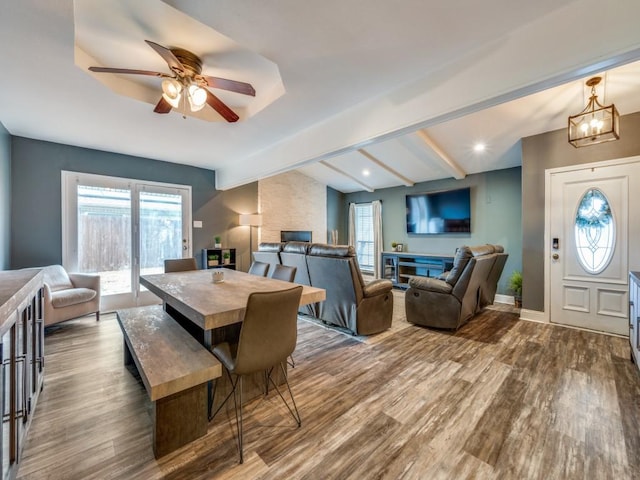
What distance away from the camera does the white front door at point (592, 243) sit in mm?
3229

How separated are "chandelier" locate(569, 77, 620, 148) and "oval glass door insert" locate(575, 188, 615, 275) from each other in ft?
3.14

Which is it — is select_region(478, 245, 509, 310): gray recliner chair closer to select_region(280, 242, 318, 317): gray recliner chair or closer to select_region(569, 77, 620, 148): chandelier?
select_region(569, 77, 620, 148): chandelier

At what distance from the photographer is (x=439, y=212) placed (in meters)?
5.95

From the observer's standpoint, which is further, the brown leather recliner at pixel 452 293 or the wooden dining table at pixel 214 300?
the brown leather recliner at pixel 452 293

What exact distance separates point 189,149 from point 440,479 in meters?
4.68

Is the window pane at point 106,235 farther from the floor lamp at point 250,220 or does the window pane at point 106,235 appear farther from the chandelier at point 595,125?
the chandelier at point 595,125

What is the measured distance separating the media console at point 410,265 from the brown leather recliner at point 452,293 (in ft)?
5.93

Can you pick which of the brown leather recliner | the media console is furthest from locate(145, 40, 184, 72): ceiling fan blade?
the media console

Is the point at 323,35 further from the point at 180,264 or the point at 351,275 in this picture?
the point at 180,264

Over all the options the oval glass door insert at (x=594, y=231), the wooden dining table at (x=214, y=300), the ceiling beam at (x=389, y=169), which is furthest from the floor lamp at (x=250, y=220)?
the oval glass door insert at (x=594, y=231)

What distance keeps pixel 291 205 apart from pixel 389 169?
2640 millimetres

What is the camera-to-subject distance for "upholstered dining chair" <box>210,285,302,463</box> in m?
1.51

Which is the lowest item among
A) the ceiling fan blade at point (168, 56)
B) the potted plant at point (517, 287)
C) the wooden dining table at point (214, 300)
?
the potted plant at point (517, 287)

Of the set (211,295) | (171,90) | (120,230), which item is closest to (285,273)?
(211,295)
